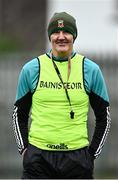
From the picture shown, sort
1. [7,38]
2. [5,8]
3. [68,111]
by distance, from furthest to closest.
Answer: [5,8]
[7,38]
[68,111]

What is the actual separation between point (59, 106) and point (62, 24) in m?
0.57


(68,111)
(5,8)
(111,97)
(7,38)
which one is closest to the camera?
(68,111)

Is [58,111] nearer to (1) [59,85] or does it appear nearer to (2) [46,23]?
(1) [59,85]

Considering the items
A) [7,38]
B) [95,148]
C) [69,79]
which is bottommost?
[7,38]

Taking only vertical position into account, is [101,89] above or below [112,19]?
above

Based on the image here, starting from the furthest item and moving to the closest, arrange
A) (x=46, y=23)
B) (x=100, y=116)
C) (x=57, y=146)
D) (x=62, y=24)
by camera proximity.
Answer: (x=46, y=23), (x=100, y=116), (x=62, y=24), (x=57, y=146)

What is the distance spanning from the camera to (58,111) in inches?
284

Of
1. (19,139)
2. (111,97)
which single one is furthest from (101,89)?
(111,97)

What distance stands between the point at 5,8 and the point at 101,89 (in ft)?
77.1

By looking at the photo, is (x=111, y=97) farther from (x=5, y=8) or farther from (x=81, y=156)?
(x=5, y=8)

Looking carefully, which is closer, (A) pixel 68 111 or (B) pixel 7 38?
(A) pixel 68 111

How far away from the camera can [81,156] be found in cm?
727

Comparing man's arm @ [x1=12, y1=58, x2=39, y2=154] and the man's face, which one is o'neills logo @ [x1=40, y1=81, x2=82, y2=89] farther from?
the man's face

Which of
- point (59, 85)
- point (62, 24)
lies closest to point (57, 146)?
point (59, 85)
